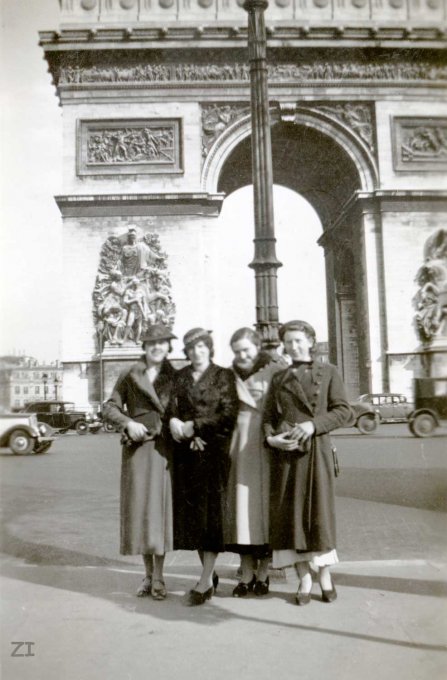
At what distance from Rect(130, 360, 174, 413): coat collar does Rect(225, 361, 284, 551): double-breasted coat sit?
460 millimetres

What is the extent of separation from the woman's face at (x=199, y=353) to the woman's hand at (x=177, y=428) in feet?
1.19

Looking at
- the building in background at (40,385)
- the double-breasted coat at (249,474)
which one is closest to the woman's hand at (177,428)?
the double-breasted coat at (249,474)

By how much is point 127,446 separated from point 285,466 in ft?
3.21

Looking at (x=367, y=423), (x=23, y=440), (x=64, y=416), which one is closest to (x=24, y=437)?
(x=23, y=440)

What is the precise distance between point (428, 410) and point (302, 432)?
1209 centimetres

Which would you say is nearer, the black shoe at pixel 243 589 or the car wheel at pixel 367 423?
the black shoe at pixel 243 589

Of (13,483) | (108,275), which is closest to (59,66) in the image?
(108,275)

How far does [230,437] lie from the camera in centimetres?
443

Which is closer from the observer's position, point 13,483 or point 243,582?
point 243,582

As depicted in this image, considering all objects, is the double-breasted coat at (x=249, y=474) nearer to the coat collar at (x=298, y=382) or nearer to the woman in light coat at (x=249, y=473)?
the woman in light coat at (x=249, y=473)

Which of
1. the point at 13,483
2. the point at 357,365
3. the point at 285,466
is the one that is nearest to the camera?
the point at 285,466

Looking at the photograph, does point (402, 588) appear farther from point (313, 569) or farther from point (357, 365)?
point (357, 365)

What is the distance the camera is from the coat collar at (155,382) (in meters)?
4.52

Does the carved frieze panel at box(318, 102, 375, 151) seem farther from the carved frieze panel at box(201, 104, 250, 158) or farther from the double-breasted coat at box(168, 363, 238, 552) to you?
the double-breasted coat at box(168, 363, 238, 552)
